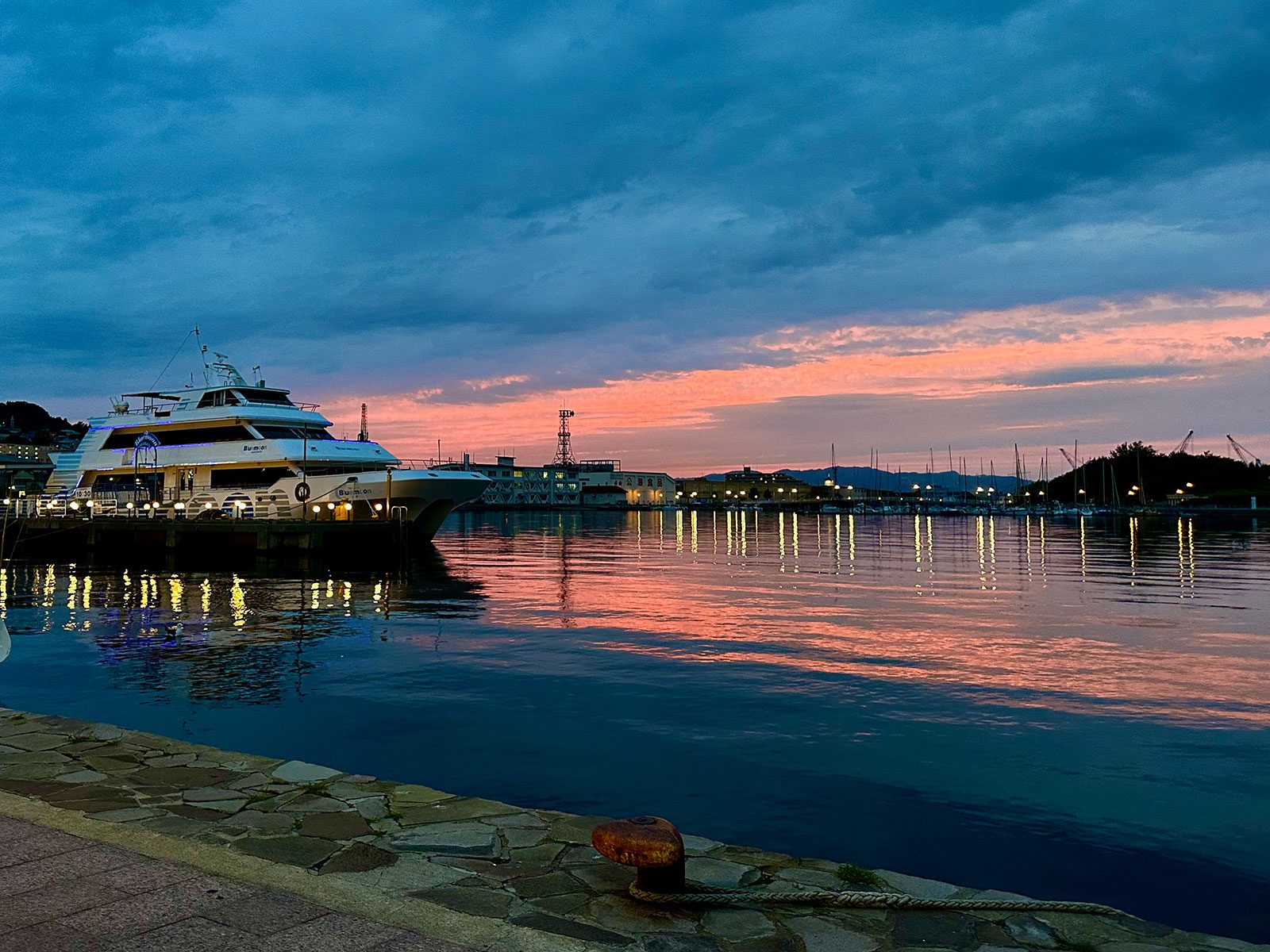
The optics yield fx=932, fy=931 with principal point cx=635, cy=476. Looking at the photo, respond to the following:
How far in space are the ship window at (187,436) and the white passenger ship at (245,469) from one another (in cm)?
6

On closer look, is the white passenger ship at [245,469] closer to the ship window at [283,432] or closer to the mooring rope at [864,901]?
the ship window at [283,432]

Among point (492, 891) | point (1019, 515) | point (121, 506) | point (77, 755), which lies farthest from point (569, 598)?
point (1019, 515)

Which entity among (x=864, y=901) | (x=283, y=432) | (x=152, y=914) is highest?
(x=283, y=432)

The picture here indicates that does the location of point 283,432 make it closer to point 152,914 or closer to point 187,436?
point 187,436

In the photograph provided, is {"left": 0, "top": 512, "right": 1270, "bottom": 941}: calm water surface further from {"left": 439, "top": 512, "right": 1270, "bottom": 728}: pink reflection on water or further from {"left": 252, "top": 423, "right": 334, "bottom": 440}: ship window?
{"left": 252, "top": 423, "right": 334, "bottom": 440}: ship window

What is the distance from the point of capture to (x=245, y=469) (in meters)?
46.8

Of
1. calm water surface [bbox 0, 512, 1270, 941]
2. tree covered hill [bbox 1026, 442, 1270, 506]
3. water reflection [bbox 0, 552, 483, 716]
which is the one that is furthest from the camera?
tree covered hill [bbox 1026, 442, 1270, 506]

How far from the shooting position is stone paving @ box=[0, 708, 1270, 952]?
4938mm

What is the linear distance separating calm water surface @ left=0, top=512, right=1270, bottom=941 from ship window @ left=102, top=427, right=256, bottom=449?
1951 centimetres

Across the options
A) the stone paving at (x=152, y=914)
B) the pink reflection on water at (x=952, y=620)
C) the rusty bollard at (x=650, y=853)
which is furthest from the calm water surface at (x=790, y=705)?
the stone paving at (x=152, y=914)

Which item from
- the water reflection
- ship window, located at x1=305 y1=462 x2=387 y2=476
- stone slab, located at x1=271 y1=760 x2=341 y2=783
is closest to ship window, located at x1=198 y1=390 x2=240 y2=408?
ship window, located at x1=305 y1=462 x2=387 y2=476

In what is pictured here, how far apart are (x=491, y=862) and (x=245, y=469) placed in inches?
1776

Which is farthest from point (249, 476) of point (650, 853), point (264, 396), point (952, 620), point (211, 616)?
point (650, 853)

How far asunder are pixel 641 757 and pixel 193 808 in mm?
4782
